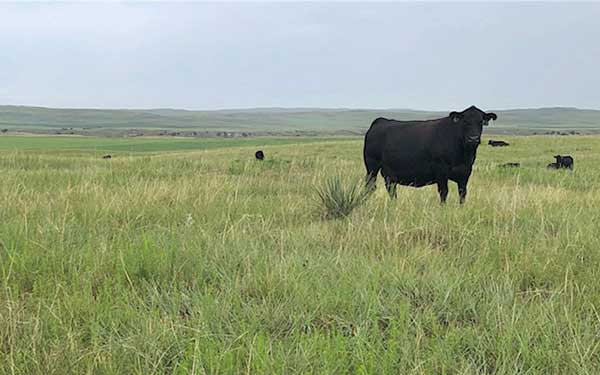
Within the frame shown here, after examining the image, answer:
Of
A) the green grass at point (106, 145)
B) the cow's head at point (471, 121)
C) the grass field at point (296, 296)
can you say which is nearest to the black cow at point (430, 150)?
the cow's head at point (471, 121)

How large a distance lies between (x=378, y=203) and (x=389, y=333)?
4.06m

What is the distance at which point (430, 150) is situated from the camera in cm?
847

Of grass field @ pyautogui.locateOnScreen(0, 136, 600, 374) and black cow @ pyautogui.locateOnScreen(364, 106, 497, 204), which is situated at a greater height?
black cow @ pyautogui.locateOnScreen(364, 106, 497, 204)

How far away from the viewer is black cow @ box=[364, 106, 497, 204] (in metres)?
8.11

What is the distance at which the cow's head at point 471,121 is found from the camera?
7828 mm

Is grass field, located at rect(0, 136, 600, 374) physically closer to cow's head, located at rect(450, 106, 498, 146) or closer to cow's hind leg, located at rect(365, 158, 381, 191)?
cow's head, located at rect(450, 106, 498, 146)

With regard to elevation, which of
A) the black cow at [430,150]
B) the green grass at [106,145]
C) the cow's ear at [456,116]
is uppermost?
the cow's ear at [456,116]

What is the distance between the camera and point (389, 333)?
2598 millimetres

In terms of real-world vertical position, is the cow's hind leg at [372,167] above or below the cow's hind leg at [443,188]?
above

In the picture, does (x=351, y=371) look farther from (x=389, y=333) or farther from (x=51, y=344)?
(x=51, y=344)

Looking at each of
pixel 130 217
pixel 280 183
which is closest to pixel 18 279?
pixel 130 217

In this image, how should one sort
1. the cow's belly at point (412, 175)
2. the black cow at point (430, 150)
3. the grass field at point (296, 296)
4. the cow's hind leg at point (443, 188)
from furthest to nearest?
1. the cow's belly at point (412, 175)
2. the black cow at point (430, 150)
3. the cow's hind leg at point (443, 188)
4. the grass field at point (296, 296)

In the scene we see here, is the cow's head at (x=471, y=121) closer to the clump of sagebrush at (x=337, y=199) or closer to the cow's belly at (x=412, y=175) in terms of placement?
the cow's belly at (x=412, y=175)

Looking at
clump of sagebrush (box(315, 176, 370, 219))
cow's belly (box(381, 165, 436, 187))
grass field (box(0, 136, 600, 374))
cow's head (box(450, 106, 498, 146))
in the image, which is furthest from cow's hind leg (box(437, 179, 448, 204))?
grass field (box(0, 136, 600, 374))
